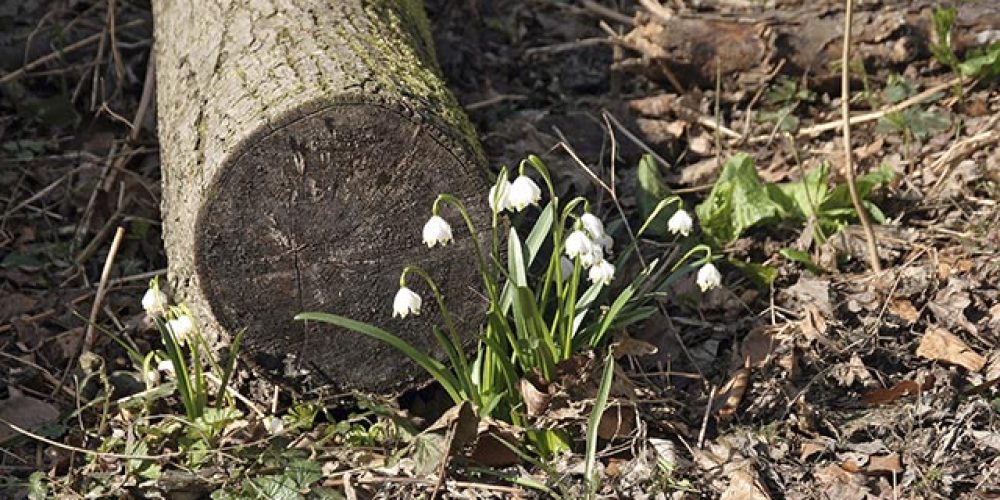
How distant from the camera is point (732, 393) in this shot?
3.30 m

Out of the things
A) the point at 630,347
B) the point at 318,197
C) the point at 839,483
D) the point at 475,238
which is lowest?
the point at 839,483

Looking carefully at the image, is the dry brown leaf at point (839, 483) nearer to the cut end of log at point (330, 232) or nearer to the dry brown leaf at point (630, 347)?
the dry brown leaf at point (630, 347)

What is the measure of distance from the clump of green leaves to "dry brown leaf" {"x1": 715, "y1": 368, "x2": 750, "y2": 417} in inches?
27.0

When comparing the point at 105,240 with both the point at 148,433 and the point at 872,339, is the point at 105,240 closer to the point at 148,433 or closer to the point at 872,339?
the point at 148,433

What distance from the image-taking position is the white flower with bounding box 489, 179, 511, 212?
292cm

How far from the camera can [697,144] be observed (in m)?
4.54

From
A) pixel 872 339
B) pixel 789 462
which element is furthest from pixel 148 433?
pixel 872 339

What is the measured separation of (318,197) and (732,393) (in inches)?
48.4

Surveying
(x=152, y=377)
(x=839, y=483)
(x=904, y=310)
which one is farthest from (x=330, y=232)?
(x=904, y=310)

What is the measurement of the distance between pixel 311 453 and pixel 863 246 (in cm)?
183

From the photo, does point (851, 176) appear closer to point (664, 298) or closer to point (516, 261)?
point (664, 298)

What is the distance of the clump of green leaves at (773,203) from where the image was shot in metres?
3.89

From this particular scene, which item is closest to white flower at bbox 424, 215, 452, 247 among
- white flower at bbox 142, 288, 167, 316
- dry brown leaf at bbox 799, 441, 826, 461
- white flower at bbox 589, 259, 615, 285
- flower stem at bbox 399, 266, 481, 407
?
flower stem at bbox 399, 266, 481, 407

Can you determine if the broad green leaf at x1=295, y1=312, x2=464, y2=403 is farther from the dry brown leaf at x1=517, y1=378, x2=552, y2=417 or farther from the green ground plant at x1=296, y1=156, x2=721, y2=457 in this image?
the dry brown leaf at x1=517, y1=378, x2=552, y2=417
